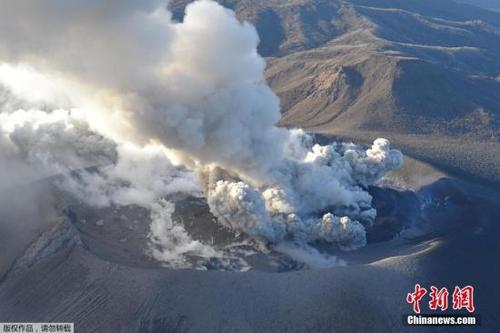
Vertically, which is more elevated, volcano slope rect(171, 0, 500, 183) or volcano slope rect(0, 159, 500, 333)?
volcano slope rect(171, 0, 500, 183)

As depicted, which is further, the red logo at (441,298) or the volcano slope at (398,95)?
the volcano slope at (398,95)

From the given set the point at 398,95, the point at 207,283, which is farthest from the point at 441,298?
the point at 398,95

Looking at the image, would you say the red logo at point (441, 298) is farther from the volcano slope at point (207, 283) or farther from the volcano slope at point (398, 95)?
the volcano slope at point (398, 95)

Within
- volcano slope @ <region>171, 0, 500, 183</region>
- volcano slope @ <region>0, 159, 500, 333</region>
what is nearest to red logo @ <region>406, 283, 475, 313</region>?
volcano slope @ <region>0, 159, 500, 333</region>

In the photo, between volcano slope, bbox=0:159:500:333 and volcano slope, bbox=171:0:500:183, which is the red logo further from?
volcano slope, bbox=171:0:500:183

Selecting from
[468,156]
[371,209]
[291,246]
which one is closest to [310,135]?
[468,156]

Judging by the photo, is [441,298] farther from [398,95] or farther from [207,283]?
[398,95]

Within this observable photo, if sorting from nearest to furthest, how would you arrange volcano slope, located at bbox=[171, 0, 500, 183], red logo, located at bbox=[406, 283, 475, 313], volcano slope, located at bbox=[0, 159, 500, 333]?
volcano slope, located at bbox=[0, 159, 500, 333] → red logo, located at bbox=[406, 283, 475, 313] → volcano slope, located at bbox=[171, 0, 500, 183]

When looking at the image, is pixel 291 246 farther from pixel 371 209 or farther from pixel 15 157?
pixel 15 157

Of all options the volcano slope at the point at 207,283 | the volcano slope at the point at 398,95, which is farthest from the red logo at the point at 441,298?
the volcano slope at the point at 398,95
